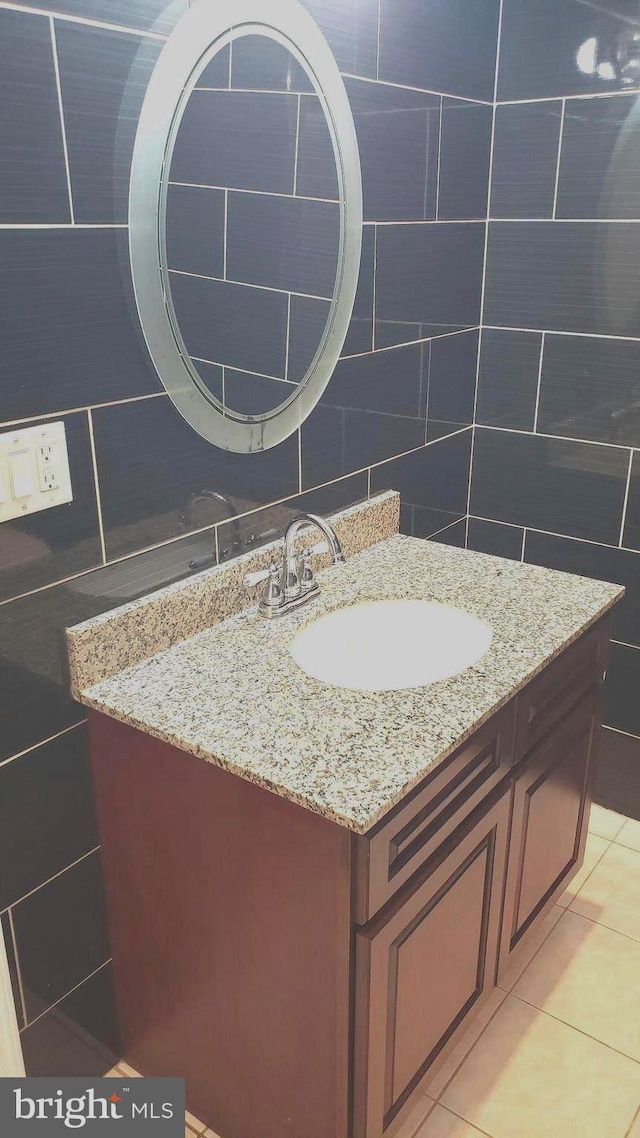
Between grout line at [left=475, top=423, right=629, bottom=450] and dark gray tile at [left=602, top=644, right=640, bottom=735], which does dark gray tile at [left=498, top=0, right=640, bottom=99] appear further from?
dark gray tile at [left=602, top=644, right=640, bottom=735]

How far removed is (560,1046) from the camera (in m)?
1.76

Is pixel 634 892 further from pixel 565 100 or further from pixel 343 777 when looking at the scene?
pixel 565 100

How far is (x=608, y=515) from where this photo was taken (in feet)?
7.27

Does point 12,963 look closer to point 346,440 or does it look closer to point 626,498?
point 346,440

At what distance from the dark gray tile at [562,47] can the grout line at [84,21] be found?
1072 mm

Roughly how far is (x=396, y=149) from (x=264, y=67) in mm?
426

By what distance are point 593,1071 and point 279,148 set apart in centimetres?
181

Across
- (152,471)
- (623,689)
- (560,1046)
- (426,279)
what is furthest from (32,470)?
(623,689)

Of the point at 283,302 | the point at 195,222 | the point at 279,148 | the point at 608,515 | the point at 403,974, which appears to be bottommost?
the point at 403,974

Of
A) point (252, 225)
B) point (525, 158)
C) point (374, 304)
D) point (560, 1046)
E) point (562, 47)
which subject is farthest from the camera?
point (525, 158)

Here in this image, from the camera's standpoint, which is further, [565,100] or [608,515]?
[608,515]

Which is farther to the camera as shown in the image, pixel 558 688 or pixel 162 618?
pixel 558 688

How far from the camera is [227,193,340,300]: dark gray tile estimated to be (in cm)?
150

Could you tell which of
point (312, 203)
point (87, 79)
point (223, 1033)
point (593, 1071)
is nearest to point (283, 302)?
point (312, 203)
